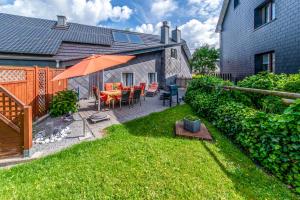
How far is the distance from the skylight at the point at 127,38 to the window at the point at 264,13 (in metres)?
9.74

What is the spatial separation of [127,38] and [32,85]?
39.1 ft

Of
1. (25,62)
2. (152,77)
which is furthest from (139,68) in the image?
(25,62)

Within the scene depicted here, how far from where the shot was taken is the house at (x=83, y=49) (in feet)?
38.9

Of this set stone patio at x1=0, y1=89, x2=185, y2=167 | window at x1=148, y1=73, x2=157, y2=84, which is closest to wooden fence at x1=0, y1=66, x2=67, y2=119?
stone patio at x1=0, y1=89, x2=185, y2=167

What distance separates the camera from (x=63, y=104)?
24.0ft

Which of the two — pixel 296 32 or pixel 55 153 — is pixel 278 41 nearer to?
pixel 296 32

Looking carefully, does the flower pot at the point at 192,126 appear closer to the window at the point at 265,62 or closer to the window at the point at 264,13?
the window at the point at 265,62

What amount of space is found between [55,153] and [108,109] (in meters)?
4.62

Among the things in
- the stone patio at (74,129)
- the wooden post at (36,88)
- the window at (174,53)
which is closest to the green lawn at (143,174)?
the stone patio at (74,129)

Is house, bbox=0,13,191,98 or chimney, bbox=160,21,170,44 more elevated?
chimney, bbox=160,21,170,44

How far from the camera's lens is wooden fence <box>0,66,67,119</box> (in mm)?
5048

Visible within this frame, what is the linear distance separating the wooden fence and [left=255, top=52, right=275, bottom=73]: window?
445 inches

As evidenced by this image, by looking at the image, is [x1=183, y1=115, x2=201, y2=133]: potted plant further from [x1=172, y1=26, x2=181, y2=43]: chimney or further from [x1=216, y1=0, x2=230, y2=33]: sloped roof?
[x1=172, y1=26, x2=181, y2=43]: chimney

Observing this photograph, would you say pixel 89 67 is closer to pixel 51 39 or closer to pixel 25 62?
pixel 25 62
